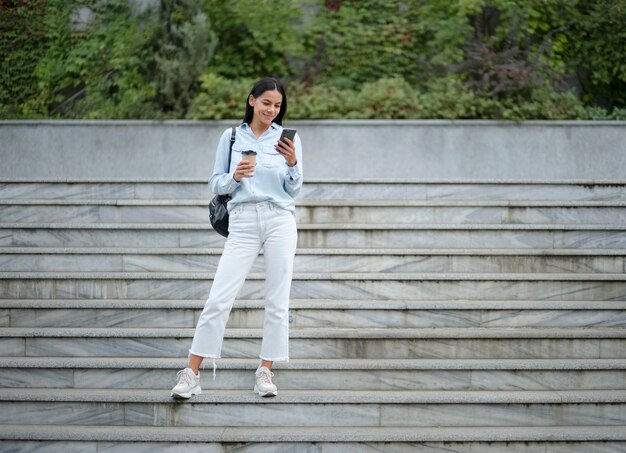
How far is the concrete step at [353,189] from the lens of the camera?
710 centimetres

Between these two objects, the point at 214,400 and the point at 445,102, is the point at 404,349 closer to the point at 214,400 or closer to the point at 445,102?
the point at 214,400

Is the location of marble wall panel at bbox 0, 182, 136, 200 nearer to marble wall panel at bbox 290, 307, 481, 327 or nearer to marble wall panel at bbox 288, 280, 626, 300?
marble wall panel at bbox 288, 280, 626, 300

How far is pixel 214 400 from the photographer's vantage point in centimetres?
442

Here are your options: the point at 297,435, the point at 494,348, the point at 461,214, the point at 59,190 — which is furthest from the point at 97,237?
the point at 494,348

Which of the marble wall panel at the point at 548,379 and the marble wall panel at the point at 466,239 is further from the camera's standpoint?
the marble wall panel at the point at 466,239

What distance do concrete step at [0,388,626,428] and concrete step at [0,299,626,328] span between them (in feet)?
2.74

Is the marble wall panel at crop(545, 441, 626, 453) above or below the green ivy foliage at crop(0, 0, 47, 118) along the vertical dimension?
below

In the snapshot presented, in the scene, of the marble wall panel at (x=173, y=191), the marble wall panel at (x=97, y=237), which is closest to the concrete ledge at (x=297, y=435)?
the marble wall panel at (x=97, y=237)

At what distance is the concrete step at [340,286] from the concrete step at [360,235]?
2.22ft

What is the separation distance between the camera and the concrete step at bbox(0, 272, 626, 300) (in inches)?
221

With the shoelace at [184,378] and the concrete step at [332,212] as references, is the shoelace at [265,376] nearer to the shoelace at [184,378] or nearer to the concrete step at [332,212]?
the shoelace at [184,378]

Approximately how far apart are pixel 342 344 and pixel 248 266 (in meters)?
0.98

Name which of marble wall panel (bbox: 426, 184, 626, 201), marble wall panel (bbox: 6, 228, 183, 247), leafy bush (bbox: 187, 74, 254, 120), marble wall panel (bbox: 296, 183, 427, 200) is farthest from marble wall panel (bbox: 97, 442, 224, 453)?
leafy bush (bbox: 187, 74, 254, 120)

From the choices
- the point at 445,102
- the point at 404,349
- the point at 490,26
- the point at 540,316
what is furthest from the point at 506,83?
the point at 404,349
